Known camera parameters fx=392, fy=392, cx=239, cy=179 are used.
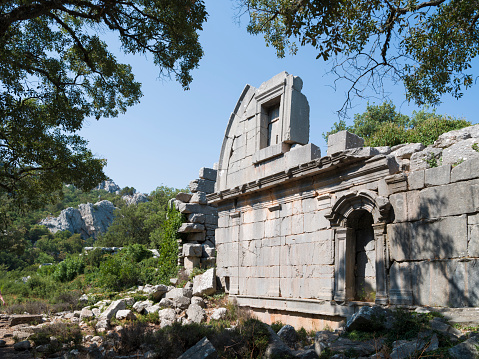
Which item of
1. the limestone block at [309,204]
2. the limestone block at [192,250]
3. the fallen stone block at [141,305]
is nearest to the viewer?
the limestone block at [309,204]

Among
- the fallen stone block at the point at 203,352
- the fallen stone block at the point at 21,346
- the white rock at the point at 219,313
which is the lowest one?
the fallen stone block at the point at 21,346

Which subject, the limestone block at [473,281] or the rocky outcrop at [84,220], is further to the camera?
the rocky outcrop at [84,220]

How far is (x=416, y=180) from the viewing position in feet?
23.1

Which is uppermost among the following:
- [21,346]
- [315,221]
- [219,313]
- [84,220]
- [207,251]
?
[84,220]

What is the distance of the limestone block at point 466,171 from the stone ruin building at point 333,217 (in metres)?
0.02

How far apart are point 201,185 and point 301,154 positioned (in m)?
6.50

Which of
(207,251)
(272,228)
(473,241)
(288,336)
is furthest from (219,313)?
(473,241)

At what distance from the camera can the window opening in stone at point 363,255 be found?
7.88m

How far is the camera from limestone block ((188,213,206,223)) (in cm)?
Answer: 1466

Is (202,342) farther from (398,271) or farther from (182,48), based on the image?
(182,48)

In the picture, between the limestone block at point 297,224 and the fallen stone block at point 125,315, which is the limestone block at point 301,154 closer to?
the limestone block at point 297,224

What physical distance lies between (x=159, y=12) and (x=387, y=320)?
270 inches

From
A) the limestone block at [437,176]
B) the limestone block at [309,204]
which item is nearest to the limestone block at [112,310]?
the limestone block at [309,204]

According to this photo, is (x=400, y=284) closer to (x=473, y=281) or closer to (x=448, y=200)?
(x=473, y=281)
